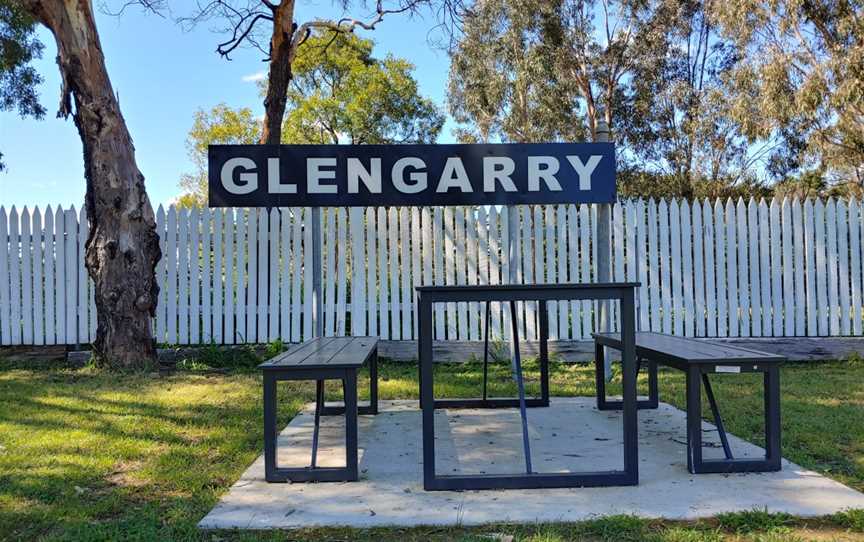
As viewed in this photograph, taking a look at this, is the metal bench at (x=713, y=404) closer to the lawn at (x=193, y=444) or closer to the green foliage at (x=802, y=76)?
the lawn at (x=193, y=444)

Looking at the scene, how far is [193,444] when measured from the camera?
4359 mm

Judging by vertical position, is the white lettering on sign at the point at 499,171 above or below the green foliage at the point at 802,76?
below

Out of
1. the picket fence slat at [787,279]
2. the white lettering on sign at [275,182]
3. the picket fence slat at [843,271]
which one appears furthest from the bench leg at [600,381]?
the picket fence slat at [843,271]

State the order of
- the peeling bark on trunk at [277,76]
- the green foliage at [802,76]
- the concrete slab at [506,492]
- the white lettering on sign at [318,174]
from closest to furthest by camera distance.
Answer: the concrete slab at [506,492] < the white lettering on sign at [318,174] < the peeling bark on trunk at [277,76] < the green foliage at [802,76]

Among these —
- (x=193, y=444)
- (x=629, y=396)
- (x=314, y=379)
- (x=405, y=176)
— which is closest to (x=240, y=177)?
(x=405, y=176)

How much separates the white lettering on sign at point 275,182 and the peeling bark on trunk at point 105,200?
220cm

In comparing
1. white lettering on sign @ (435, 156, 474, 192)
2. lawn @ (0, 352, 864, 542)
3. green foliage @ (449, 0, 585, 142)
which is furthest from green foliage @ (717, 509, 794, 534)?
green foliage @ (449, 0, 585, 142)

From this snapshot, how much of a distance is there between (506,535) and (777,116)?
16636 mm

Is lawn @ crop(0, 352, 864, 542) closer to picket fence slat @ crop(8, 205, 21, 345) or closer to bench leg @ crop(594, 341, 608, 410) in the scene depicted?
picket fence slat @ crop(8, 205, 21, 345)

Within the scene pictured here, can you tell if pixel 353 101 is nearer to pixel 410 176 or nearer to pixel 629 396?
pixel 410 176

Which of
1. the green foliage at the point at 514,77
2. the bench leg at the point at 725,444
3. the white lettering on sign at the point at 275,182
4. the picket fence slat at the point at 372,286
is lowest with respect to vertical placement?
the bench leg at the point at 725,444

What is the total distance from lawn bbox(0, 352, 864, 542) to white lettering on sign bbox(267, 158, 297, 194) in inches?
77.8

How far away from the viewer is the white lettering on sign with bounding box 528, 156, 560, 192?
20.6ft

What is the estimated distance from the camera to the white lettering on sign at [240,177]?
6164 millimetres
